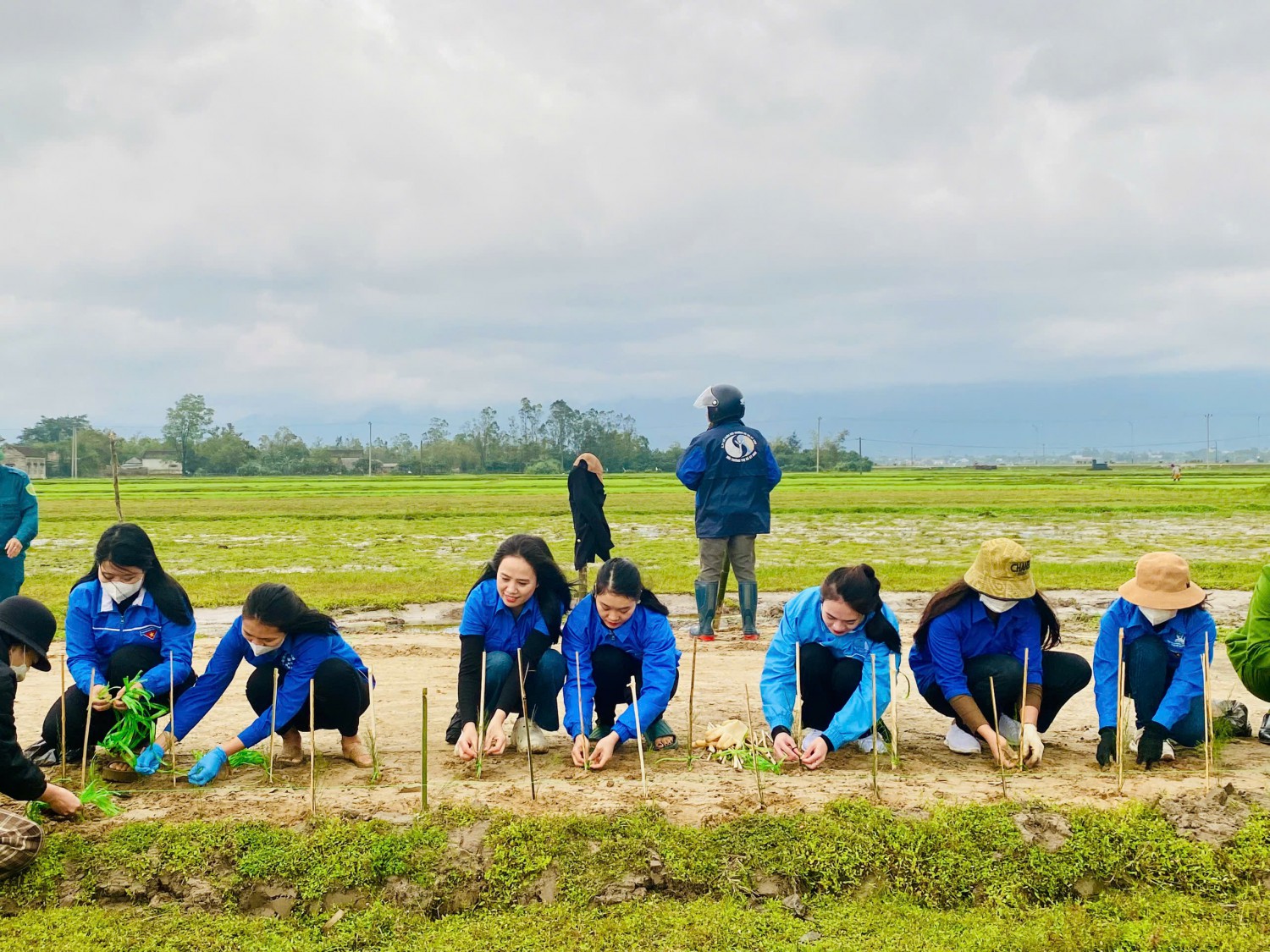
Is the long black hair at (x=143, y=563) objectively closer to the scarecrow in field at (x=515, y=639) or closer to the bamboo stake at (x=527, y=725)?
the scarecrow in field at (x=515, y=639)

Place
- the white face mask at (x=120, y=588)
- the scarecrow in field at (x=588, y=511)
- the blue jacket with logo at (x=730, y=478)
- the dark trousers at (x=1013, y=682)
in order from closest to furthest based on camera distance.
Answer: the white face mask at (x=120, y=588), the dark trousers at (x=1013, y=682), the blue jacket with logo at (x=730, y=478), the scarecrow in field at (x=588, y=511)

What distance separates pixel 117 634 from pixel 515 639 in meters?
2.13

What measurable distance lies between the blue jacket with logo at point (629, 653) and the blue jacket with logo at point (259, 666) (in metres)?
1.30

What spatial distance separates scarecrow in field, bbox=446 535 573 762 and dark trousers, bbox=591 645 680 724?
211mm

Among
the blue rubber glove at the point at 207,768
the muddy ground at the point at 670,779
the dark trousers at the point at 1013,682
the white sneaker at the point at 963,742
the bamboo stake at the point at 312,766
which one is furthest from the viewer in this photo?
the white sneaker at the point at 963,742

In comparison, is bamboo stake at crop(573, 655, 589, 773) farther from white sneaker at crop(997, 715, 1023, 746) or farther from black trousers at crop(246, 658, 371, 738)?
white sneaker at crop(997, 715, 1023, 746)

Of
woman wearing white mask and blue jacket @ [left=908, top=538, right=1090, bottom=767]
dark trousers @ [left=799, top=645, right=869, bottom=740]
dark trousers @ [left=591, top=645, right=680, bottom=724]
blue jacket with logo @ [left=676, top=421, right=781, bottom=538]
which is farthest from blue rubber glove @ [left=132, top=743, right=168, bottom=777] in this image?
blue jacket with logo @ [left=676, top=421, right=781, bottom=538]

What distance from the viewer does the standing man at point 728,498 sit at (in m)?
10.1

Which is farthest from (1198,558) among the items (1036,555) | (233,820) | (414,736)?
(233,820)

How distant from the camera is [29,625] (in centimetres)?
509

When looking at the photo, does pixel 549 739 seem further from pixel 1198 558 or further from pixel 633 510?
pixel 633 510

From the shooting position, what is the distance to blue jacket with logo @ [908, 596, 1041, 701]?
574 centimetres

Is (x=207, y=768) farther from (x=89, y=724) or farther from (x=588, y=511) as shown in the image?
(x=588, y=511)

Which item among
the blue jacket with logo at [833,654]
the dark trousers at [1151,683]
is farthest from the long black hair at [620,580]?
the dark trousers at [1151,683]
